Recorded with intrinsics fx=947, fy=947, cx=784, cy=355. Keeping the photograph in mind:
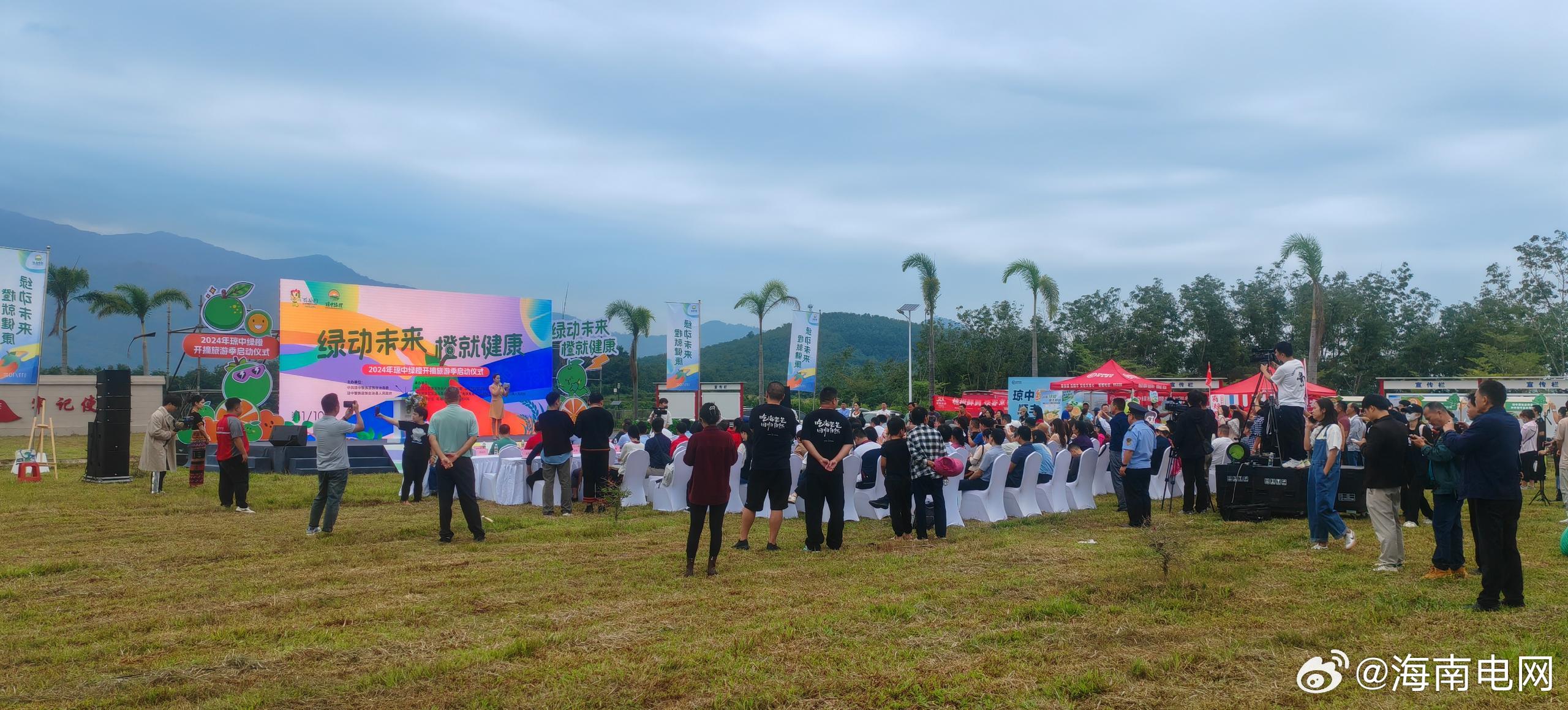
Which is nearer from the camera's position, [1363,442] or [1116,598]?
[1116,598]

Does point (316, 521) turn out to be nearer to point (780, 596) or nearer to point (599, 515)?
point (599, 515)

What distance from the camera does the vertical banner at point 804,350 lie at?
25.9 metres

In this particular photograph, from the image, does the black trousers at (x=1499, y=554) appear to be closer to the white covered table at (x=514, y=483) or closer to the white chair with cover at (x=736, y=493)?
the white chair with cover at (x=736, y=493)

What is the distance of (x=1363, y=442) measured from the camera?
21.6ft

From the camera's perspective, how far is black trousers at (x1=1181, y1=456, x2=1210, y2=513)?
35.6 feet

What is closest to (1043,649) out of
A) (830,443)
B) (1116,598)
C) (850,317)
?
(1116,598)

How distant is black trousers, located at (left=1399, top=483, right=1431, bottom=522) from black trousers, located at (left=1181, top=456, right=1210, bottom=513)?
1.99m

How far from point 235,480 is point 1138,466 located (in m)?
10.1

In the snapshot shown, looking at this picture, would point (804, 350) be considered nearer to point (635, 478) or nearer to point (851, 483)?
point (635, 478)

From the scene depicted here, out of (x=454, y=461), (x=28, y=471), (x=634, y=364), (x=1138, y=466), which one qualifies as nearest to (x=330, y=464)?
(x=454, y=461)

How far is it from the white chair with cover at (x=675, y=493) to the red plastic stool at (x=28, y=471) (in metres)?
11.0

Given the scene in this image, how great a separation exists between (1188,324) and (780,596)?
4190 centimetres

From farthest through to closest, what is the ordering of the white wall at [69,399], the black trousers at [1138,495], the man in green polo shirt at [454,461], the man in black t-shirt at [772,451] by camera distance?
1. the white wall at [69,399]
2. the black trousers at [1138,495]
3. the man in green polo shirt at [454,461]
4. the man in black t-shirt at [772,451]

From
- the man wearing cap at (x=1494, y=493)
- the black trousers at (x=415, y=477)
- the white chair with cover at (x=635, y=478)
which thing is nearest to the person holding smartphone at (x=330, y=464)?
the black trousers at (x=415, y=477)
